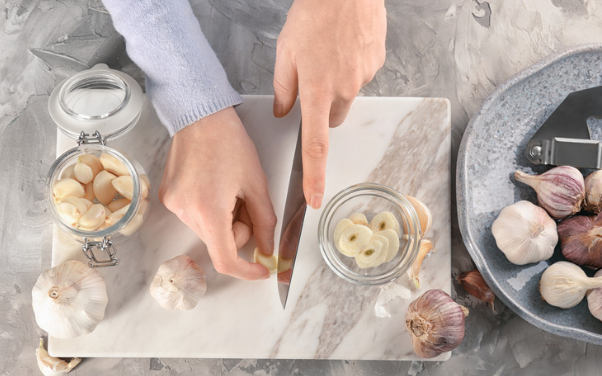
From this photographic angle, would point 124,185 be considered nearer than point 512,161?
Yes

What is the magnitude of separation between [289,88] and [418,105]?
0.23 metres

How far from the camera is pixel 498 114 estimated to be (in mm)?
764

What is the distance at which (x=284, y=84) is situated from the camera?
2.24 feet

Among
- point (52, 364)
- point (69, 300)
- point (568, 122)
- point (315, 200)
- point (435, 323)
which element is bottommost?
point (52, 364)

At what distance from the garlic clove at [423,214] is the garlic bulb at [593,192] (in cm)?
23

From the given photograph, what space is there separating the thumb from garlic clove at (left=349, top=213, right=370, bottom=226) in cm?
19

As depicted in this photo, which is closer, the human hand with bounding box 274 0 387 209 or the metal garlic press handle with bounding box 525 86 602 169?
the human hand with bounding box 274 0 387 209

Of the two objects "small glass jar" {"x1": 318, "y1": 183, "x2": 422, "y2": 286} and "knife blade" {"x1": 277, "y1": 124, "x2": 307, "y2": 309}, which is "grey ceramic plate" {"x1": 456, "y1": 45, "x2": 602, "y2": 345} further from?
"knife blade" {"x1": 277, "y1": 124, "x2": 307, "y2": 309}

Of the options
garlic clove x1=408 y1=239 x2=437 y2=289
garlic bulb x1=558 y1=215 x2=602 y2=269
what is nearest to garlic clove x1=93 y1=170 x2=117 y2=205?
garlic clove x1=408 y1=239 x2=437 y2=289

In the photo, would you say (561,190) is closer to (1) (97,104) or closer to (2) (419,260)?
(2) (419,260)

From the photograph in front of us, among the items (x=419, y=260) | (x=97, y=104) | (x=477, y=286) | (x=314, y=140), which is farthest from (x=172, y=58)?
Answer: (x=477, y=286)

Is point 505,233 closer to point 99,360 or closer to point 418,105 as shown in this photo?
point 418,105

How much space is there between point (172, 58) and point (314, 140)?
0.82 feet

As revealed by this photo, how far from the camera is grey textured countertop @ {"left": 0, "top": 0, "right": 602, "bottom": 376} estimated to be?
781 millimetres
